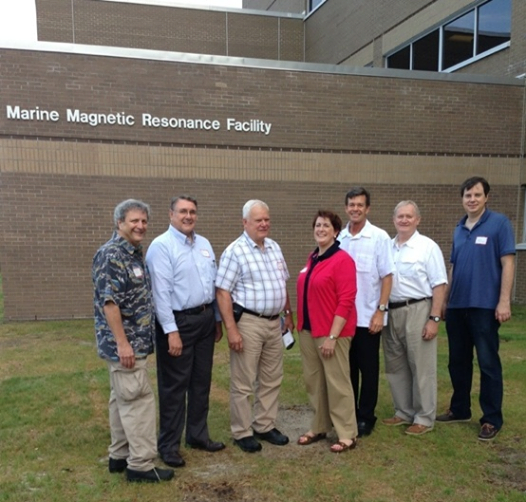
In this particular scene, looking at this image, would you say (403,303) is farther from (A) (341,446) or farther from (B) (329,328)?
(A) (341,446)

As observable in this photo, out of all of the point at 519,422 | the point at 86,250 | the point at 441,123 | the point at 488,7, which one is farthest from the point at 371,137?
the point at 519,422

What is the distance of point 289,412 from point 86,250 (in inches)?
239

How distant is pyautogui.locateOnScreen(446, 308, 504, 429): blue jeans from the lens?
13.0ft

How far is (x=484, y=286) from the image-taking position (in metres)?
3.96

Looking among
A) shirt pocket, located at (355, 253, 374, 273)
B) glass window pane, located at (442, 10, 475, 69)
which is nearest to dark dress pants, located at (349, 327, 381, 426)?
shirt pocket, located at (355, 253, 374, 273)

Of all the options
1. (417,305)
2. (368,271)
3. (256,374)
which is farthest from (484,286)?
(256,374)

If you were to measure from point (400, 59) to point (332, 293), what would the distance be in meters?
13.0

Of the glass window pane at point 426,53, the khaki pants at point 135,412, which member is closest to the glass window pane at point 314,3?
the glass window pane at point 426,53

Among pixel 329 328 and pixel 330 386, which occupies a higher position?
pixel 329 328

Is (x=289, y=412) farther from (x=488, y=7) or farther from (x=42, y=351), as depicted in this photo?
(x=488, y=7)

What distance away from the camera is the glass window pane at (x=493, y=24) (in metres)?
11.1

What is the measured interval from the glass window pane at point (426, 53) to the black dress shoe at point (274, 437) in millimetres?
12195

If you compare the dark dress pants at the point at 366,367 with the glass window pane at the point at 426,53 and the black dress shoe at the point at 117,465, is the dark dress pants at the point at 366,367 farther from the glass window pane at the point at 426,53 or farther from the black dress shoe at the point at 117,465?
the glass window pane at the point at 426,53

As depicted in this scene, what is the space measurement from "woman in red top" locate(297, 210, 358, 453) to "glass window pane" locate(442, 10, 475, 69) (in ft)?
35.5
